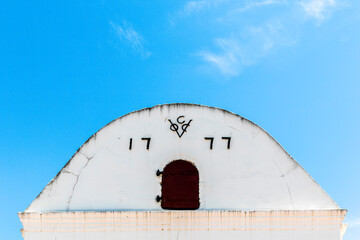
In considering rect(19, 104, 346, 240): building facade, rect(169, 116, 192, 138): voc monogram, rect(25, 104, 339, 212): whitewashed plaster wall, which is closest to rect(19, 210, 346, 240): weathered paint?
rect(19, 104, 346, 240): building facade

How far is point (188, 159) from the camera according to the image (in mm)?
10844

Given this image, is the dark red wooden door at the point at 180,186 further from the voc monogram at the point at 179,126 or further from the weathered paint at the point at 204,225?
the voc monogram at the point at 179,126

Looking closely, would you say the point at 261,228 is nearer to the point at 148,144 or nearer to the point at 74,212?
the point at 148,144

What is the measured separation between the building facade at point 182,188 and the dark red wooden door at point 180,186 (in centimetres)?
2

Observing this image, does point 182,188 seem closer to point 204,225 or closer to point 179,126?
point 204,225

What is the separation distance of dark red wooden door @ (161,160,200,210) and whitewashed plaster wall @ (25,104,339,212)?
0.41ft

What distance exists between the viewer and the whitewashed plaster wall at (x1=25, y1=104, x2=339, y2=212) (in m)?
10.7

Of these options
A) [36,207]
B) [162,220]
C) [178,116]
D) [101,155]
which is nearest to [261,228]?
[162,220]

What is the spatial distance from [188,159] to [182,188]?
612 millimetres

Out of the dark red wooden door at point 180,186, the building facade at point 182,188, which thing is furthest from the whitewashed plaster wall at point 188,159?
the dark red wooden door at point 180,186

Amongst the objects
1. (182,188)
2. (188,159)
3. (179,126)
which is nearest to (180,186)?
(182,188)

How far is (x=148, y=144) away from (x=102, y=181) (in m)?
1.21

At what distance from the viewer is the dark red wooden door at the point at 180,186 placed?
10.6 metres

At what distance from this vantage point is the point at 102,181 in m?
10.8
